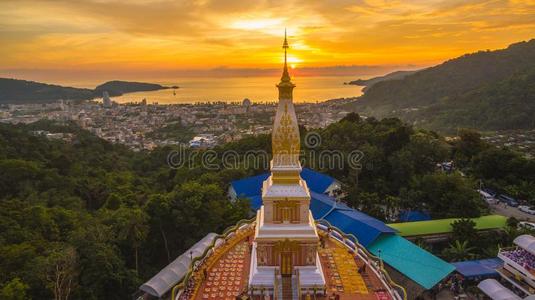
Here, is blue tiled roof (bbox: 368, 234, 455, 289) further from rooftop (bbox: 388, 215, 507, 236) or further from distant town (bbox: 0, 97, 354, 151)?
distant town (bbox: 0, 97, 354, 151)

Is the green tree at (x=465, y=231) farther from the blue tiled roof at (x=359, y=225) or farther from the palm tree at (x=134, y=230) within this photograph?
the palm tree at (x=134, y=230)

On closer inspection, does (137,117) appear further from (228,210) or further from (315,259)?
(315,259)

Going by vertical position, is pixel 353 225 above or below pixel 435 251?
above

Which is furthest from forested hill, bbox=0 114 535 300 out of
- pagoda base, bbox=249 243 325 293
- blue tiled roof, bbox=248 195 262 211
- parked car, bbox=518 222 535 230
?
pagoda base, bbox=249 243 325 293

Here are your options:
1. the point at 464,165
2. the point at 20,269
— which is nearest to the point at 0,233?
the point at 20,269

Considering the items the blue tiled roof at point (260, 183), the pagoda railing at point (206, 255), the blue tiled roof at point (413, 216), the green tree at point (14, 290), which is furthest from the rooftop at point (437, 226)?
the green tree at point (14, 290)
